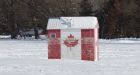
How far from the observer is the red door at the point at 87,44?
18797 millimetres

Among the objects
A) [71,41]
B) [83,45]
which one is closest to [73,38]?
[71,41]

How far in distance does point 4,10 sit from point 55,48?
193 feet

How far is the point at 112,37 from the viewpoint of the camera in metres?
71.8

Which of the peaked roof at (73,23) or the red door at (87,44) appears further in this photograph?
the peaked roof at (73,23)

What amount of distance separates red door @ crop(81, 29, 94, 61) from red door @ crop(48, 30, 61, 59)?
1.06 m

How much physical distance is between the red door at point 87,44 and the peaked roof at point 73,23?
22 cm

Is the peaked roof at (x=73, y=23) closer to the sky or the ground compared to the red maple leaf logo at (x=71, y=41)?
closer to the sky

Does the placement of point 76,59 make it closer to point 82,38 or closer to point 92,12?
point 82,38

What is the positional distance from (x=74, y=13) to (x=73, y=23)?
55872 millimetres

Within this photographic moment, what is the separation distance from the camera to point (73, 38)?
62.3 ft

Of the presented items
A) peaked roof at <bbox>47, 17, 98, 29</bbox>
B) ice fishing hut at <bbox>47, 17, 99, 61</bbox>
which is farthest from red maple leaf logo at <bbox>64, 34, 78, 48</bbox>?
peaked roof at <bbox>47, 17, 98, 29</bbox>

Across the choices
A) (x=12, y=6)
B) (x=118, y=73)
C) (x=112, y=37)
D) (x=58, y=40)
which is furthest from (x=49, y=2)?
(x=118, y=73)

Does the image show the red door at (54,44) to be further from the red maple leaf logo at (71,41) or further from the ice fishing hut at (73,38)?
the red maple leaf logo at (71,41)

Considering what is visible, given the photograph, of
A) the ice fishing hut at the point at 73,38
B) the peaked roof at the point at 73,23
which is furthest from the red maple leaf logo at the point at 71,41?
the peaked roof at the point at 73,23
